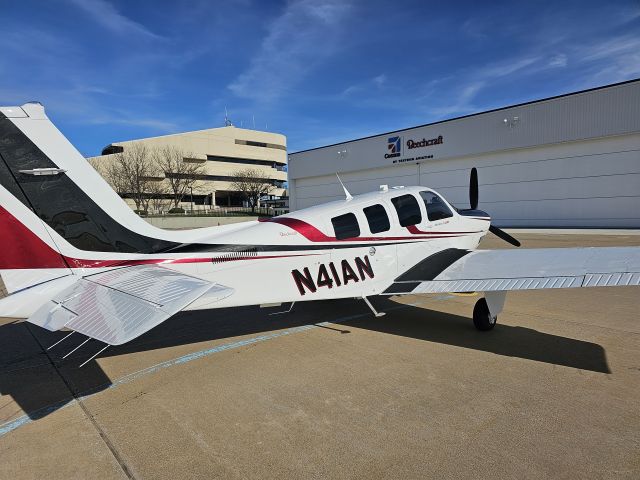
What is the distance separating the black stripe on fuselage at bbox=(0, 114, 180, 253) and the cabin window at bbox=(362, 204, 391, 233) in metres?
3.14

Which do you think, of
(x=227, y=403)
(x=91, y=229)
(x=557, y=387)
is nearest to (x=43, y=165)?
(x=91, y=229)

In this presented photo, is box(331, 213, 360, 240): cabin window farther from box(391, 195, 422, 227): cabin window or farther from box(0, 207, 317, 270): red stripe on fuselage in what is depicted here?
box(0, 207, 317, 270): red stripe on fuselage

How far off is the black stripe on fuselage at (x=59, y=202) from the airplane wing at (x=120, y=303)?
509mm

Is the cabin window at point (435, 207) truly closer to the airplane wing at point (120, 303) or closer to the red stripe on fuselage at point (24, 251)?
the airplane wing at point (120, 303)

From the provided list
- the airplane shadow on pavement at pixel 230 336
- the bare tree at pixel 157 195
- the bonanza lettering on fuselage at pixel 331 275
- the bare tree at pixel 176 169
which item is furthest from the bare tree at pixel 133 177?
the bonanza lettering on fuselage at pixel 331 275

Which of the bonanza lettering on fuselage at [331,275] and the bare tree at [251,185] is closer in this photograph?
the bonanza lettering on fuselage at [331,275]

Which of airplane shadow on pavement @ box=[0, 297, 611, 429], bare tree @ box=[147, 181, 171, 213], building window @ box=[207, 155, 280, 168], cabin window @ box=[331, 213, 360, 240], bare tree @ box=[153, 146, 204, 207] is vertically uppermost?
building window @ box=[207, 155, 280, 168]

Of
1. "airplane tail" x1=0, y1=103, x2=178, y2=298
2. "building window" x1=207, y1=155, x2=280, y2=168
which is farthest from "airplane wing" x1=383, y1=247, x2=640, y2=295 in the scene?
"building window" x1=207, y1=155, x2=280, y2=168

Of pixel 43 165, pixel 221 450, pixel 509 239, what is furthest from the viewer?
pixel 509 239

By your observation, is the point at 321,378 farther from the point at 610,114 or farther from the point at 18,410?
the point at 610,114

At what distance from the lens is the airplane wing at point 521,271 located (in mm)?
4832

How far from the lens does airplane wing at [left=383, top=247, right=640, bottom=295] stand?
483 cm

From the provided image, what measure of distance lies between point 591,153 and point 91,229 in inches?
1221

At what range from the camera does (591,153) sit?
26.7 metres
